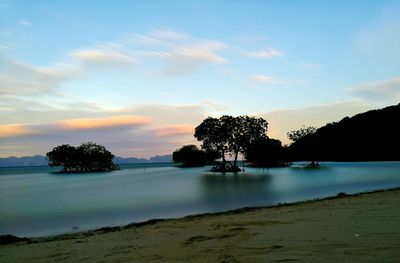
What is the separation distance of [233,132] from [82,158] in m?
70.3

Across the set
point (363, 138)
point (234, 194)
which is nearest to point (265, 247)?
point (234, 194)

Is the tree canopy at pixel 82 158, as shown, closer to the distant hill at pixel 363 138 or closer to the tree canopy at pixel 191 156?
the tree canopy at pixel 191 156

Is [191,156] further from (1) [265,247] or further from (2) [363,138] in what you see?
(1) [265,247]

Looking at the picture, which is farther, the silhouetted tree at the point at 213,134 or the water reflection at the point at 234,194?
the silhouetted tree at the point at 213,134

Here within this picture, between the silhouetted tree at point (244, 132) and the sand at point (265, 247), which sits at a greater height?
the silhouetted tree at point (244, 132)

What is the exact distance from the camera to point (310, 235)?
24.9 ft

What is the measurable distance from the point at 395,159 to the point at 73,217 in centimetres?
16656

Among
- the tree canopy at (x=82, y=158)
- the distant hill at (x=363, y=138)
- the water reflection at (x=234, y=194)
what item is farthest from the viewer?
the distant hill at (x=363, y=138)

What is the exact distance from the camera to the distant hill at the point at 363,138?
532 ft

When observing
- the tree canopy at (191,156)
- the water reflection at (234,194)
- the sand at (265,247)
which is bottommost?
the water reflection at (234,194)

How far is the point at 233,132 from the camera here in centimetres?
8588

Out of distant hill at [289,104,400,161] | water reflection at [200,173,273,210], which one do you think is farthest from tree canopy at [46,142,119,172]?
water reflection at [200,173,273,210]

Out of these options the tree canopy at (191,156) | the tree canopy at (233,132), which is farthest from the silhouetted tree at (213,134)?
the tree canopy at (191,156)

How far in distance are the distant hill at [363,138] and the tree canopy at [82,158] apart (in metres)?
75.4
